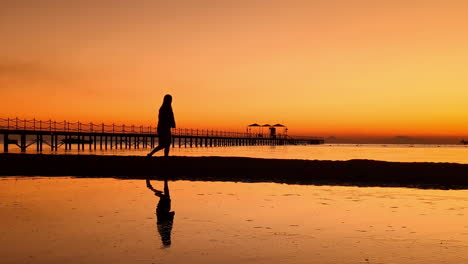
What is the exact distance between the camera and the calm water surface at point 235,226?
14.8ft

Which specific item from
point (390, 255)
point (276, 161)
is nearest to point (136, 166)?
point (276, 161)

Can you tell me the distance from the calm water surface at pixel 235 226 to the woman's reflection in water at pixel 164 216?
7 centimetres

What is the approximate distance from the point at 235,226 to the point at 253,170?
8219 millimetres

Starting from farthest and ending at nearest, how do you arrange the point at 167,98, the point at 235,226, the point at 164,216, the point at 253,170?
the point at 167,98
the point at 253,170
the point at 164,216
the point at 235,226

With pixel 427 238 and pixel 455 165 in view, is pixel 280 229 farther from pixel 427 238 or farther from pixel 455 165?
pixel 455 165

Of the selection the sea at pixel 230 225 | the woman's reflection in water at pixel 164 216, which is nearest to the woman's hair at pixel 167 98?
the sea at pixel 230 225

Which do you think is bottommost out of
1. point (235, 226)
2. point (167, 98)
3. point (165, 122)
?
point (235, 226)

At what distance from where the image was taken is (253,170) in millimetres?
14195

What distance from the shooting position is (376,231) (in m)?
5.77

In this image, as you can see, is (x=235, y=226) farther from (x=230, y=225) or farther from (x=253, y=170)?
(x=253, y=170)

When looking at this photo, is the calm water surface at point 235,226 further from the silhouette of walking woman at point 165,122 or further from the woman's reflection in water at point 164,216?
the silhouette of walking woman at point 165,122

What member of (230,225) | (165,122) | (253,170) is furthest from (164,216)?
(165,122)

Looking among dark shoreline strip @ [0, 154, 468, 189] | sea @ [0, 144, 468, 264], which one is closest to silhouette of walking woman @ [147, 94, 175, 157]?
dark shoreline strip @ [0, 154, 468, 189]

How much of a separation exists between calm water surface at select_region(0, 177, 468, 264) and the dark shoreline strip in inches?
89.6
